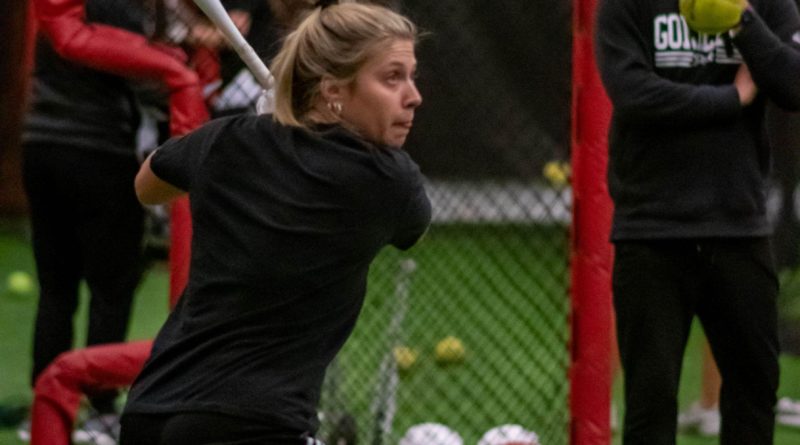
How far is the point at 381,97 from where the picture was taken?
2.46 metres

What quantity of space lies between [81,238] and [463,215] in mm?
1285

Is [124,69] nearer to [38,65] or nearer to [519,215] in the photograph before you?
[38,65]

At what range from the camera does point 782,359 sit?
240 inches

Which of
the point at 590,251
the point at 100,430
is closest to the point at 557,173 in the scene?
the point at 590,251

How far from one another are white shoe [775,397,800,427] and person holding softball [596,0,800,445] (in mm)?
1781

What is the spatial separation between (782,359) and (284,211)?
4101 millimetres

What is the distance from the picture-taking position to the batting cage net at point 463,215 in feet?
14.4

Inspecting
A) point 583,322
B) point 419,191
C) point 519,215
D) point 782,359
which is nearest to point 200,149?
point 419,191

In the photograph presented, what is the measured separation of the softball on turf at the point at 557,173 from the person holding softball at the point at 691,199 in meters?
0.83

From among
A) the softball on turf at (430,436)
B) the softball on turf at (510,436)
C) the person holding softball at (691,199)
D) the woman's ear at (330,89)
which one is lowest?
the softball on turf at (430,436)

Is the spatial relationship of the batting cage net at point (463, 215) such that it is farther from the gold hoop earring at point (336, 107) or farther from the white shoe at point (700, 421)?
the gold hoop earring at point (336, 107)

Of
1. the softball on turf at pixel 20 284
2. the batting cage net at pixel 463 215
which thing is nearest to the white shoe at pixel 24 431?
the batting cage net at pixel 463 215

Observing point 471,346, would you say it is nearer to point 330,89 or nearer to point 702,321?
point 702,321

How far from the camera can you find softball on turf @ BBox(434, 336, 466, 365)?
18.0 feet
